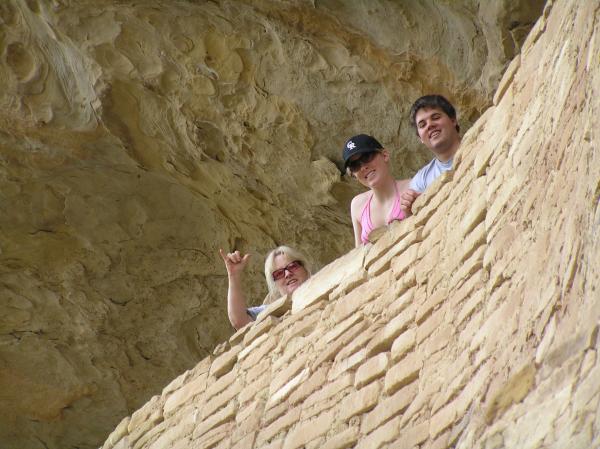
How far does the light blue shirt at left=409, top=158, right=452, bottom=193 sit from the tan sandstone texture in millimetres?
313

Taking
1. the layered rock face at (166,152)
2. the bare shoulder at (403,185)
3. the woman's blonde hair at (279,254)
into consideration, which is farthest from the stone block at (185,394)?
the layered rock face at (166,152)

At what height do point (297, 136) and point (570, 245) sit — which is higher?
point (297, 136)

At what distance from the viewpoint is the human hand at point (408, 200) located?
13.5 feet

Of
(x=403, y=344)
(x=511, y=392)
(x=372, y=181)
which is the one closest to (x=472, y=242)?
(x=403, y=344)

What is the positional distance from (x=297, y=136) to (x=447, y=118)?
253 cm

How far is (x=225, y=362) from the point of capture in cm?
462

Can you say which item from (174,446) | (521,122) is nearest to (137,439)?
(174,446)

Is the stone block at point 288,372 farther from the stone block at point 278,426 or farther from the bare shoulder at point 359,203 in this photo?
the bare shoulder at point 359,203

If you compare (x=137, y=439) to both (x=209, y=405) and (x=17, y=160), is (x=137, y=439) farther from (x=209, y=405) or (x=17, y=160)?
(x=17, y=160)

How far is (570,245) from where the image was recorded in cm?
259

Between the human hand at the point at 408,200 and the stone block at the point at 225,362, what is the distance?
3.12 ft

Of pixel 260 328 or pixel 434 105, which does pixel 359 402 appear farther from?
pixel 434 105

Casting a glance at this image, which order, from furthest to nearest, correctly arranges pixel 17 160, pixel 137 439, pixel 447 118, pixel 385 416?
pixel 17 160 → pixel 137 439 → pixel 447 118 → pixel 385 416

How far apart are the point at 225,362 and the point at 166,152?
2.77 meters
